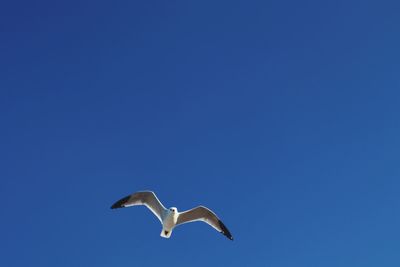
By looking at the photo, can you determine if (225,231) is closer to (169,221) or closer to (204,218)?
(204,218)

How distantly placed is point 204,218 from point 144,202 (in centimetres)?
285

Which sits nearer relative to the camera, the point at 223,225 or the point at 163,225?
the point at 163,225

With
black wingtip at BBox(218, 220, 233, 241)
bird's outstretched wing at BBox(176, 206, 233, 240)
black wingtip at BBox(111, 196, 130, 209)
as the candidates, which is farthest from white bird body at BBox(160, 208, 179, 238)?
black wingtip at BBox(218, 220, 233, 241)

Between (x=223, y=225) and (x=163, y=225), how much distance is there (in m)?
3.14

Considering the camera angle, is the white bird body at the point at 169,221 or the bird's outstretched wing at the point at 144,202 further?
the bird's outstretched wing at the point at 144,202

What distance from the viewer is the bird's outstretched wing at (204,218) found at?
23.1 m

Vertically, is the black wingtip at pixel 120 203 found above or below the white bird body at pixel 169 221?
above

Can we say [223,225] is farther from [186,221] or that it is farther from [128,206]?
[128,206]

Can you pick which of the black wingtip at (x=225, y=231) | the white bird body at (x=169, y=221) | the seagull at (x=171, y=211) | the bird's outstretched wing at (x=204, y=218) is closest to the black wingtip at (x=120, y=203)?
the seagull at (x=171, y=211)

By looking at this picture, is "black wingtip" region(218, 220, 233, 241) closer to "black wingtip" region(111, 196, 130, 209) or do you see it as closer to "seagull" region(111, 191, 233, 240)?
"seagull" region(111, 191, 233, 240)

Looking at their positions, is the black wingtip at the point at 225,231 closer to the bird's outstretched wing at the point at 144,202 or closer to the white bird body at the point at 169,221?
the white bird body at the point at 169,221

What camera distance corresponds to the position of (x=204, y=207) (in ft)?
76.0

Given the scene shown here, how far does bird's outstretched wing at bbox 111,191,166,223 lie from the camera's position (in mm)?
22922

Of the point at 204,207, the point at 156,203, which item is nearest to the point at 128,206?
the point at 156,203
